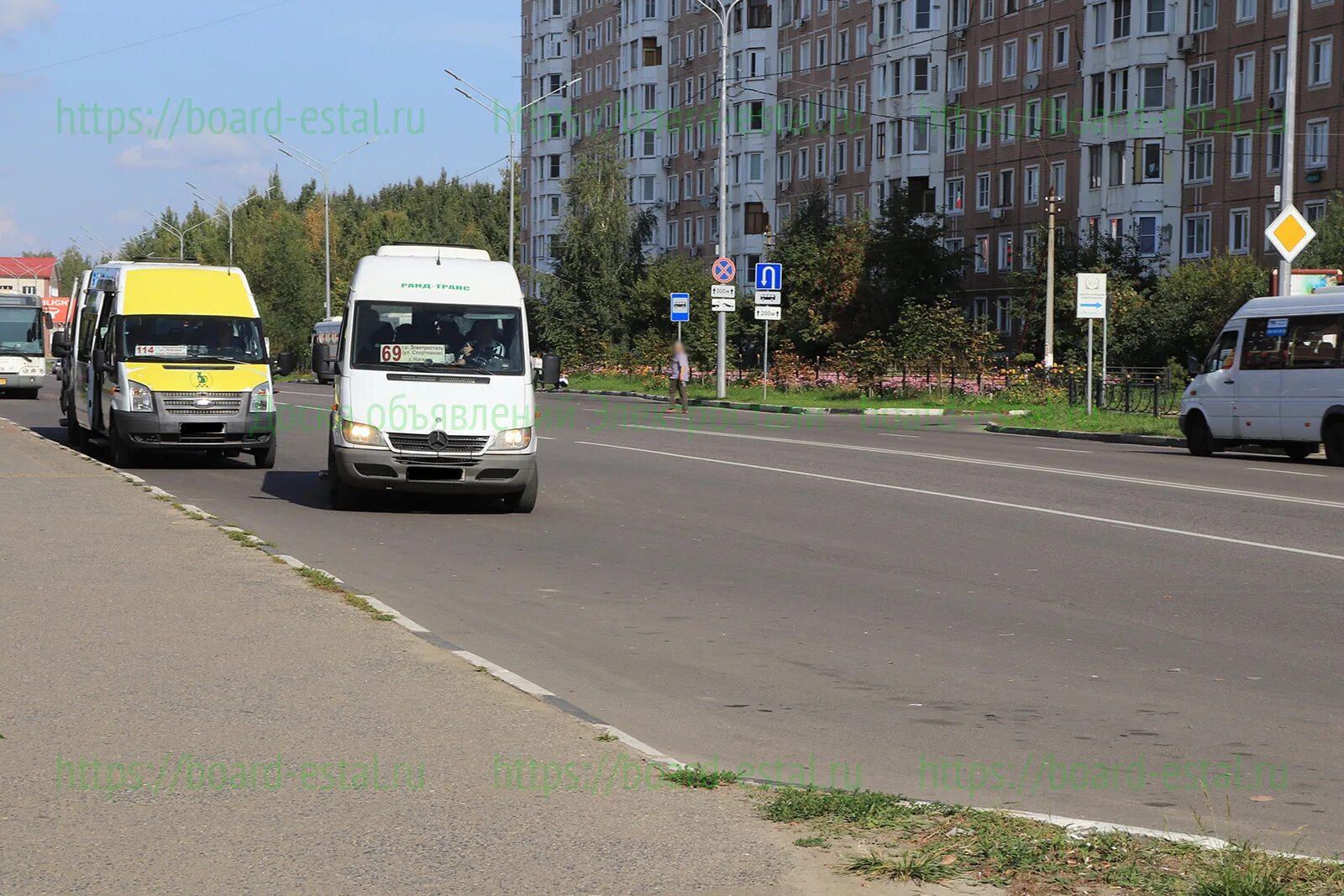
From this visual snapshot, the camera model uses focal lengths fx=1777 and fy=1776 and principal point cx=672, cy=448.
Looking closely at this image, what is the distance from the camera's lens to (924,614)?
10695 millimetres

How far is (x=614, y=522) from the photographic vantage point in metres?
16.1

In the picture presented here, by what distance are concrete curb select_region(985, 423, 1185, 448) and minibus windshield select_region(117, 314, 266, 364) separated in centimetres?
1684

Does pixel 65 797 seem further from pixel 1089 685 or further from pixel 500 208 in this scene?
pixel 500 208

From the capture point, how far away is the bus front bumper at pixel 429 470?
16375 mm

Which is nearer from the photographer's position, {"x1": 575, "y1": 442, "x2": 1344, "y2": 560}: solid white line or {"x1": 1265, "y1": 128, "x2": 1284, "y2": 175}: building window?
{"x1": 575, "y1": 442, "x2": 1344, "y2": 560}: solid white line

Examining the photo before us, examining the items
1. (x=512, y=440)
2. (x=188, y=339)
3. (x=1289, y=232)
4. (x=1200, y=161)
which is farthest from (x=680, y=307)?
(x=512, y=440)

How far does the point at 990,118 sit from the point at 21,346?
38.9 meters

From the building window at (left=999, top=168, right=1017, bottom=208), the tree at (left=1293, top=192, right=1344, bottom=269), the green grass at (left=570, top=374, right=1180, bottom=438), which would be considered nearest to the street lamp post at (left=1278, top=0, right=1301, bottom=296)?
the green grass at (left=570, top=374, right=1180, bottom=438)

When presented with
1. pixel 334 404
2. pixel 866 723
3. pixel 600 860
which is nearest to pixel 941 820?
pixel 600 860

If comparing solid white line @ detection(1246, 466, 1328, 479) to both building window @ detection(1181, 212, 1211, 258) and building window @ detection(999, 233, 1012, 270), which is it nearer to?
building window @ detection(1181, 212, 1211, 258)

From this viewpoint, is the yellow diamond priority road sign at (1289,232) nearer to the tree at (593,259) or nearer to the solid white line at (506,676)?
the solid white line at (506,676)

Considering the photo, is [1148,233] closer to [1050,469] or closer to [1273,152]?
[1273,152]

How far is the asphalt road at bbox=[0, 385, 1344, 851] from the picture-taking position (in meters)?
6.80

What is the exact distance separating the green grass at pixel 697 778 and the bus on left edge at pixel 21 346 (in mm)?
48514
